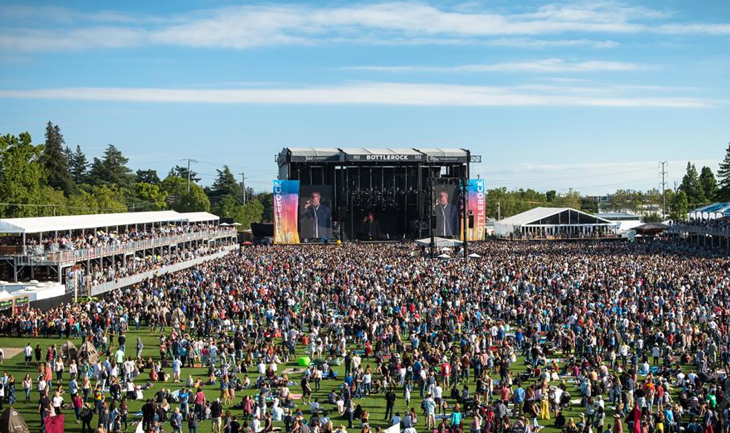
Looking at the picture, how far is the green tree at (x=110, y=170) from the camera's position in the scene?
411 ft

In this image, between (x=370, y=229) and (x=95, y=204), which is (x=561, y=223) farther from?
(x=95, y=204)

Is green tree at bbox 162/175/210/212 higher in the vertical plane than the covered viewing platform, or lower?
higher

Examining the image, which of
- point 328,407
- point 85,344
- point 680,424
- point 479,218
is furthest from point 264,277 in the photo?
point 479,218

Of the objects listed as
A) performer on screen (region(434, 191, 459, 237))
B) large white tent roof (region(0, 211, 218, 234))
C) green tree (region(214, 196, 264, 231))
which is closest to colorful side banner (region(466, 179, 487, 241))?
performer on screen (region(434, 191, 459, 237))

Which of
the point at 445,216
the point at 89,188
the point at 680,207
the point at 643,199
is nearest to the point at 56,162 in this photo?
the point at 89,188

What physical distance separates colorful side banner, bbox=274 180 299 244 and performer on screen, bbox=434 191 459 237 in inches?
533

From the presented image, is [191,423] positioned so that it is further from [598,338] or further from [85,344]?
[598,338]

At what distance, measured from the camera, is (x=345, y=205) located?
→ 259ft

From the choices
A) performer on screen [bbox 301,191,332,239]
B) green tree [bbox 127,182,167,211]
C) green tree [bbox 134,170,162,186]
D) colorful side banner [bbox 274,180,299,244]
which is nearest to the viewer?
colorful side banner [bbox 274,180,299,244]

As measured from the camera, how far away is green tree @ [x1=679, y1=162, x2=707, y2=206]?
389ft

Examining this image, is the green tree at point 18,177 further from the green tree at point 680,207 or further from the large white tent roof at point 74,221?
the green tree at point 680,207

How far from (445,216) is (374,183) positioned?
8917 millimetres

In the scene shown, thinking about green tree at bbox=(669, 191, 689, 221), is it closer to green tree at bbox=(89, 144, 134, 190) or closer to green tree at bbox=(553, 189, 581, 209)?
green tree at bbox=(553, 189, 581, 209)

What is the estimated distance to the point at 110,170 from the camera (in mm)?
125812
